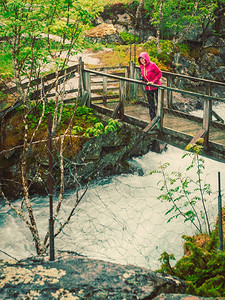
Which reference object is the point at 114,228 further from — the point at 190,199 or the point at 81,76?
the point at 81,76

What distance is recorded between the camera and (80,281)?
6.88 ft

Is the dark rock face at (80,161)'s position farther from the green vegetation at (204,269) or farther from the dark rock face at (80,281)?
the dark rock face at (80,281)

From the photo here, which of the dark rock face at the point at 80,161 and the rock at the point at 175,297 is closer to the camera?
the rock at the point at 175,297

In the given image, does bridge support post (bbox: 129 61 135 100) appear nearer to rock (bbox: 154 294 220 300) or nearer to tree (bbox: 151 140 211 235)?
tree (bbox: 151 140 211 235)

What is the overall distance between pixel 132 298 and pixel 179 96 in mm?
15267

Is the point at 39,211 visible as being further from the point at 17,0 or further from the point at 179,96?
the point at 179,96

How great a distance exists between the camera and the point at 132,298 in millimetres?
1954

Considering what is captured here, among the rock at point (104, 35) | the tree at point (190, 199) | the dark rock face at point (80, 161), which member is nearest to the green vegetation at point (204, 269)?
the tree at point (190, 199)

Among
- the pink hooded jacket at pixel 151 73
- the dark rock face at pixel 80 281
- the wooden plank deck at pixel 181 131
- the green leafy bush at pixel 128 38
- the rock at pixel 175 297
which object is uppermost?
the green leafy bush at pixel 128 38

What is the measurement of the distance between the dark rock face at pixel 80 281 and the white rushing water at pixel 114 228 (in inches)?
144

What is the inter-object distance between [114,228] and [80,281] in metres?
5.64

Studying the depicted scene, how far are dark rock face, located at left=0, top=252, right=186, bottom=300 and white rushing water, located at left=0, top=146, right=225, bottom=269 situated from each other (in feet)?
12.0

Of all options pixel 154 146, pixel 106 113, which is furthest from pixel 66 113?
pixel 154 146

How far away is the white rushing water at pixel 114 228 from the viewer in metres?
6.86
